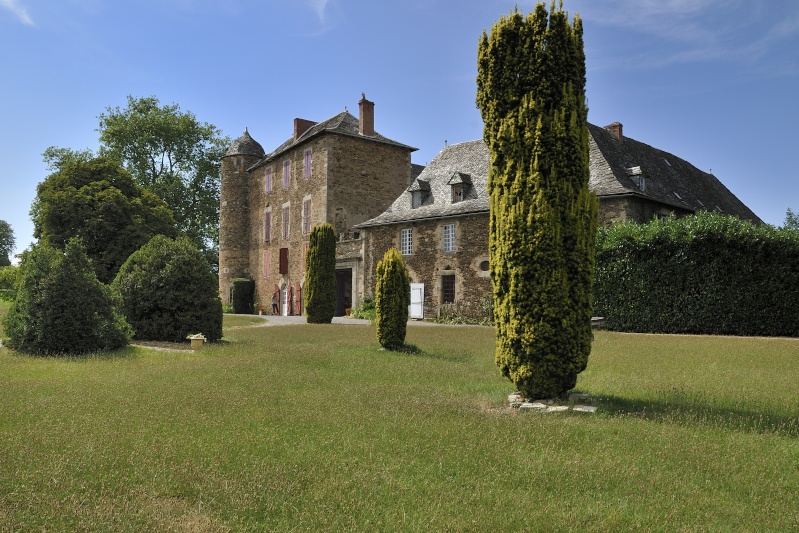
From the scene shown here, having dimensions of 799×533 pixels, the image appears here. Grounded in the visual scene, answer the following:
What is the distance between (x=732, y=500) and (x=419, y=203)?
85.7 feet

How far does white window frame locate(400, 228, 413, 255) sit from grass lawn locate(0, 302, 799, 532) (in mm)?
19492

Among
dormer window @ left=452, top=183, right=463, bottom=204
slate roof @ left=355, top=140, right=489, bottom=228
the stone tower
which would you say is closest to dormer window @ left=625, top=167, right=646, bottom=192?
slate roof @ left=355, top=140, right=489, bottom=228

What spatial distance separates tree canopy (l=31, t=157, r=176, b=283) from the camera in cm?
2945

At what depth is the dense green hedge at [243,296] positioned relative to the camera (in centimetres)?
3944

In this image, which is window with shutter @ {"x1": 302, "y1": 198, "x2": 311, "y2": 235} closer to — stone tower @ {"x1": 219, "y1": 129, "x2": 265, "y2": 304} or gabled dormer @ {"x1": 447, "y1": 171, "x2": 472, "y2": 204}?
stone tower @ {"x1": 219, "y1": 129, "x2": 265, "y2": 304}

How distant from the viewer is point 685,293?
19.6m

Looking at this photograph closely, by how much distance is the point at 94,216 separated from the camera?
29.7m

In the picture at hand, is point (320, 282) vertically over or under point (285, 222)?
under

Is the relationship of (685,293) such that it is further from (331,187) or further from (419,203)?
(331,187)

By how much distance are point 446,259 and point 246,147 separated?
67.5 feet

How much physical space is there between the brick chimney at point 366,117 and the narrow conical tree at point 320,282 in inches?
458

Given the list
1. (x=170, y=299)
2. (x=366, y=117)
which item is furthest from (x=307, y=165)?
(x=170, y=299)

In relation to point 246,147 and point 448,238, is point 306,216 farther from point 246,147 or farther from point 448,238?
point 448,238

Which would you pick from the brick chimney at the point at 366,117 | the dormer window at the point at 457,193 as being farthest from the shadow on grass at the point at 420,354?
the brick chimney at the point at 366,117
